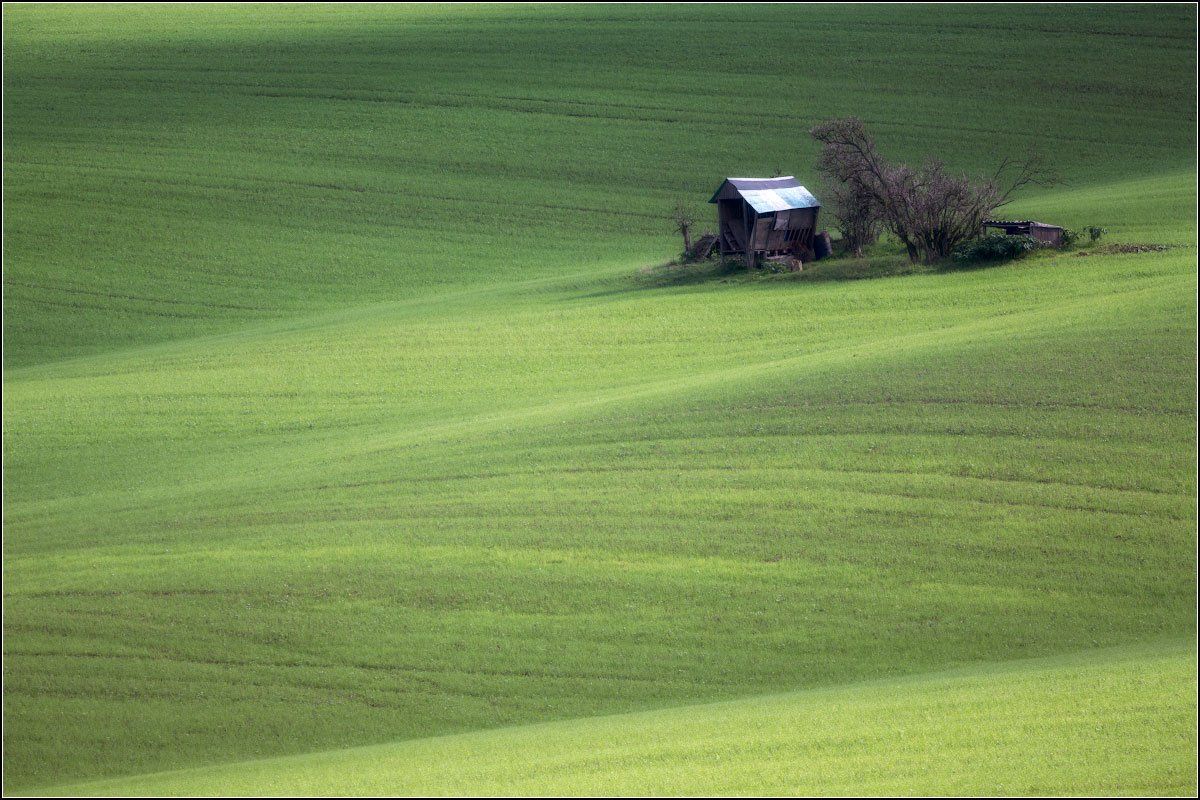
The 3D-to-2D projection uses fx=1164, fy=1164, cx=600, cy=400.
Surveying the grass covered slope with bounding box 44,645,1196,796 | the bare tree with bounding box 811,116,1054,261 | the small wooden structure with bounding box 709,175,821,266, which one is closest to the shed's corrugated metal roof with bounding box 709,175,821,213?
the small wooden structure with bounding box 709,175,821,266

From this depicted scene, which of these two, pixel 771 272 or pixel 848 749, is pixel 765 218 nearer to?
pixel 771 272

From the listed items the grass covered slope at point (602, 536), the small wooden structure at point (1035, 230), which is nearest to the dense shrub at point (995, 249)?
the small wooden structure at point (1035, 230)

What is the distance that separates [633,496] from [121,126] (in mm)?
45874

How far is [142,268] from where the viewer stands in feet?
147

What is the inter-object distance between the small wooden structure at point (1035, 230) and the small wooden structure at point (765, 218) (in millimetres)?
5807

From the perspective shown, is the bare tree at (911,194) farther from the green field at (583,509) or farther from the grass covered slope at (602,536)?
the grass covered slope at (602,536)

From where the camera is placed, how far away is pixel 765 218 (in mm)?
37250

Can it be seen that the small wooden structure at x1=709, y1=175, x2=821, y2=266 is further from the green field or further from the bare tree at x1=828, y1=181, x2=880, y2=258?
the green field

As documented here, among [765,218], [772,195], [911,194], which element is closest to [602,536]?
[911,194]

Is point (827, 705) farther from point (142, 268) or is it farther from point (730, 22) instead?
point (730, 22)

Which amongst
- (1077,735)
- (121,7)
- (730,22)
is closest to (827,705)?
(1077,735)

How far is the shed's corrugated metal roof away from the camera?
121 feet

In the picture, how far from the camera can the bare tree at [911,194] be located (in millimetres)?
34125

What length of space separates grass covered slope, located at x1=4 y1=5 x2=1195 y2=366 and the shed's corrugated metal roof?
6838 mm
